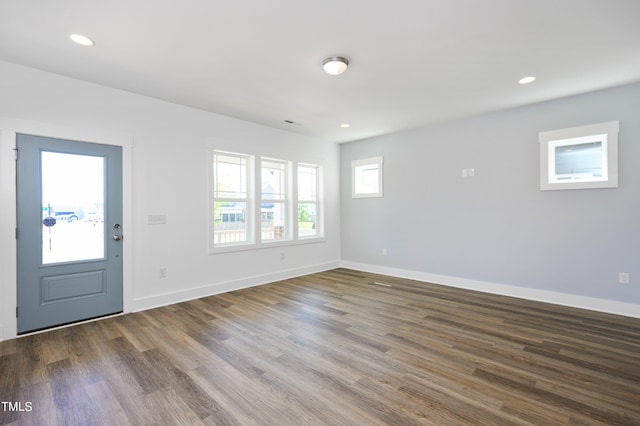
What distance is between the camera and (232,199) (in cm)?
490

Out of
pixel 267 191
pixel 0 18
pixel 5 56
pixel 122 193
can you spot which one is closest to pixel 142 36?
pixel 0 18

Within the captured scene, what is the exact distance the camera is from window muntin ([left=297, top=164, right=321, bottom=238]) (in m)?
6.04

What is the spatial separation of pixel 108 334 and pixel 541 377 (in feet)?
13.1

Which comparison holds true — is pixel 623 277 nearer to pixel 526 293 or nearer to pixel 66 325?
pixel 526 293

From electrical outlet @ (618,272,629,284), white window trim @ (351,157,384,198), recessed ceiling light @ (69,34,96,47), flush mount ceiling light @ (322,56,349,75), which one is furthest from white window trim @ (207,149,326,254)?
electrical outlet @ (618,272,629,284)

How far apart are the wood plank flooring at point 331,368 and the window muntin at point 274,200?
1917mm

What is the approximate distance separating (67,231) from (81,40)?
2012 millimetres

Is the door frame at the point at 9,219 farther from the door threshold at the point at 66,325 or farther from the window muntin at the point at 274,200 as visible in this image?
the window muntin at the point at 274,200

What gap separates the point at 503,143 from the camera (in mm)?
4449

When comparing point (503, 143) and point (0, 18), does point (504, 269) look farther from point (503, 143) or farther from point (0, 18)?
point (0, 18)

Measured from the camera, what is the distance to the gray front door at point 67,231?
10.1 ft

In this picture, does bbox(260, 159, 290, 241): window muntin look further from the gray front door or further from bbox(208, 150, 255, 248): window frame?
the gray front door

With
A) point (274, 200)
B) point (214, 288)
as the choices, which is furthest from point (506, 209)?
point (214, 288)

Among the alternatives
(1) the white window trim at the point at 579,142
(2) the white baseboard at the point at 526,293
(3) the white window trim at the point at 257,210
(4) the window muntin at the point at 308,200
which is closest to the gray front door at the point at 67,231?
(3) the white window trim at the point at 257,210
